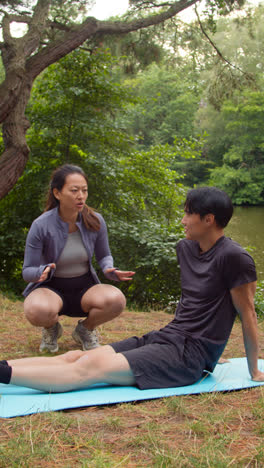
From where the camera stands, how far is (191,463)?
1684mm

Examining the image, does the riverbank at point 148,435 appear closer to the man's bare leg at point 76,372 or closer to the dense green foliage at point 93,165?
the man's bare leg at point 76,372

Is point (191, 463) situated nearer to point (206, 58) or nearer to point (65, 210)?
point (65, 210)

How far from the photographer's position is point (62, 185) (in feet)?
11.0

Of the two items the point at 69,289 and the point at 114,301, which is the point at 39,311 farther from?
the point at 114,301

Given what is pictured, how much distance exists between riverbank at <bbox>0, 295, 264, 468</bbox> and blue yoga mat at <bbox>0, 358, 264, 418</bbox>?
0.16 feet

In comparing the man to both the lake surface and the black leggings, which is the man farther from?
the lake surface

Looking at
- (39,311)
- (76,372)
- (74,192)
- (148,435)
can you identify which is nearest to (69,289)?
(39,311)

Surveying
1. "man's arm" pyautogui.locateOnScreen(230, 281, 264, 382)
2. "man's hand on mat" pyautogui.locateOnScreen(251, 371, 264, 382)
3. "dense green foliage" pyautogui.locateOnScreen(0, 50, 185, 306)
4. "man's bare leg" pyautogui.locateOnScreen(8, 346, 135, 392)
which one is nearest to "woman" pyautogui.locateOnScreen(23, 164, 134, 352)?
"man's bare leg" pyautogui.locateOnScreen(8, 346, 135, 392)

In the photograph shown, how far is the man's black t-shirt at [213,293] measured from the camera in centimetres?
254

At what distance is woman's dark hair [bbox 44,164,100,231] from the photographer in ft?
11.0

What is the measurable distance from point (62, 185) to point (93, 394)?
4.91ft

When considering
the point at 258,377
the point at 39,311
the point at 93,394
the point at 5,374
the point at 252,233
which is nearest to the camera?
the point at 5,374

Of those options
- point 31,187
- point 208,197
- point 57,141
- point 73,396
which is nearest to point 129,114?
point 57,141

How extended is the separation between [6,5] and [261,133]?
25.5m
